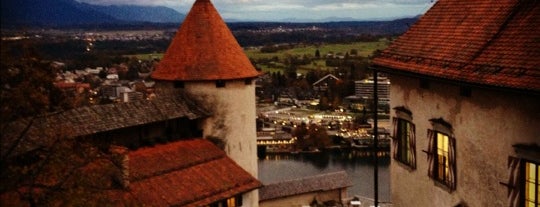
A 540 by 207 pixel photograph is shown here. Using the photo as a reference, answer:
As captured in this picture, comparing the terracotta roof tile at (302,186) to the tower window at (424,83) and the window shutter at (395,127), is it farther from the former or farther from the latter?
the tower window at (424,83)

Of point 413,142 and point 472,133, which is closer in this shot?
point 472,133

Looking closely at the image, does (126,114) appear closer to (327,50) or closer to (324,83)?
(324,83)

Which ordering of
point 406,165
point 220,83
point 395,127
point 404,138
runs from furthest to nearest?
point 220,83
point 395,127
point 404,138
point 406,165

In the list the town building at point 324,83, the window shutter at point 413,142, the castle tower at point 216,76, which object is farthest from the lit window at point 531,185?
the town building at point 324,83

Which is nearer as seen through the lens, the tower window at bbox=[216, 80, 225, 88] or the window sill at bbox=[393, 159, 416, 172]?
the window sill at bbox=[393, 159, 416, 172]

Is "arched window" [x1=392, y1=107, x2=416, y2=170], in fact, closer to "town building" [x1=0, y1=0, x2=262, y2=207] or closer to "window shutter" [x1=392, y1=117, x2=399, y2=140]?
"window shutter" [x1=392, y1=117, x2=399, y2=140]

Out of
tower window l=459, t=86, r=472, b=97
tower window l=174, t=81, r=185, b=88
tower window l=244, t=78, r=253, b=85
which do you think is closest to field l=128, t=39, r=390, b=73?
tower window l=244, t=78, r=253, b=85

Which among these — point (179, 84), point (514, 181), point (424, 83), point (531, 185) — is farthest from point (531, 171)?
point (179, 84)
